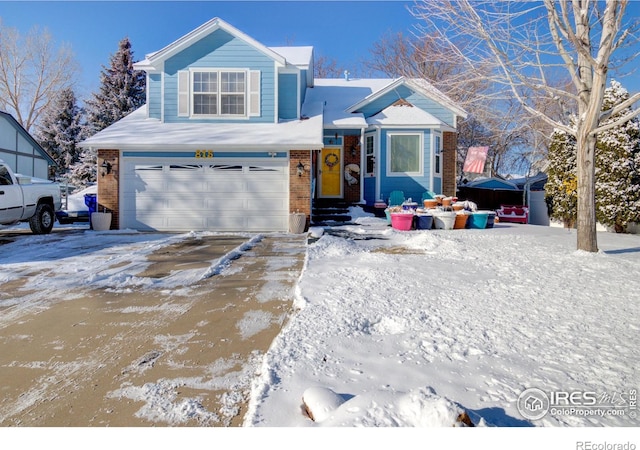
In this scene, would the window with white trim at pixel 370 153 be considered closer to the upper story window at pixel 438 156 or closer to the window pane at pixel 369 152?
the window pane at pixel 369 152

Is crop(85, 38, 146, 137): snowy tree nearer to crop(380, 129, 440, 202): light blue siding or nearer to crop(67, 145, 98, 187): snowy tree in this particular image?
crop(67, 145, 98, 187): snowy tree

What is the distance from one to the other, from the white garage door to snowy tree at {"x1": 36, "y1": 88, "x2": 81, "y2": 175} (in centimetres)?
1917

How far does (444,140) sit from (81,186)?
21.5 metres

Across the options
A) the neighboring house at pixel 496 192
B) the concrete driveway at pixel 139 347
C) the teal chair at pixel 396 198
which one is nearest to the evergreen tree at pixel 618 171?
the teal chair at pixel 396 198

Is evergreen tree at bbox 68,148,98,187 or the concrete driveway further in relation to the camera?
evergreen tree at bbox 68,148,98,187

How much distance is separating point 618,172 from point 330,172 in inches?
369

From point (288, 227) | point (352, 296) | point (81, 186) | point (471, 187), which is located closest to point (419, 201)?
point (288, 227)

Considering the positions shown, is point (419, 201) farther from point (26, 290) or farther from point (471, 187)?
point (26, 290)

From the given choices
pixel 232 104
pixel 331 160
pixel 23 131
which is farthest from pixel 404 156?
pixel 23 131

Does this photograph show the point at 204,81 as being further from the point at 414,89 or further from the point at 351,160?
the point at 414,89

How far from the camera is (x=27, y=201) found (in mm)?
10180

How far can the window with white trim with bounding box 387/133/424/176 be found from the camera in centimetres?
1384

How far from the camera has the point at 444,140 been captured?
1468 centimetres

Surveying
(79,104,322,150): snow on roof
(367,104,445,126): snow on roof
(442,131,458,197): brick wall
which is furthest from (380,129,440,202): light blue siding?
(79,104,322,150): snow on roof
